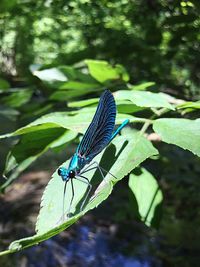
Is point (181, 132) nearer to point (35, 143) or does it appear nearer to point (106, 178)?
point (106, 178)

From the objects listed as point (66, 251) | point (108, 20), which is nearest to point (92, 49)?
point (108, 20)

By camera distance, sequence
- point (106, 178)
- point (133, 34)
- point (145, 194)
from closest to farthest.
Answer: point (106, 178)
point (145, 194)
point (133, 34)

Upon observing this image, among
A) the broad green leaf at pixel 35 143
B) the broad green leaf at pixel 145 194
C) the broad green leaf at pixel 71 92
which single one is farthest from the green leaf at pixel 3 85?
the broad green leaf at pixel 145 194

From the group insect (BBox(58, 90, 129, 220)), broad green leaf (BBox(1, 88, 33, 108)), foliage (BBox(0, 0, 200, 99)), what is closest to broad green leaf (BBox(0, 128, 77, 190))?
insect (BBox(58, 90, 129, 220))

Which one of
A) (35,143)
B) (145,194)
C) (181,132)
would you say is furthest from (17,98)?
(181,132)

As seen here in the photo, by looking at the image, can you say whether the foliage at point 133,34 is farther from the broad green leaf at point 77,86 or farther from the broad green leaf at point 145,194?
the broad green leaf at point 145,194

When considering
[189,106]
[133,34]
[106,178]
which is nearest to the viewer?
[106,178]

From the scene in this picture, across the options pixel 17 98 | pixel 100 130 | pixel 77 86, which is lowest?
pixel 17 98

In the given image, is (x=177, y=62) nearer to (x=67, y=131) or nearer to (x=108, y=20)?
(x=108, y=20)
